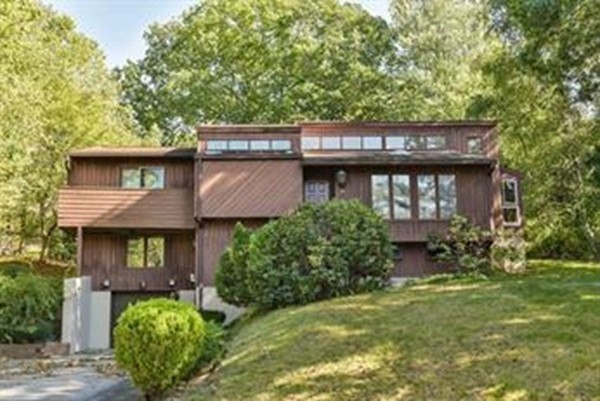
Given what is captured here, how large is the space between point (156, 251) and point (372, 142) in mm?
9481

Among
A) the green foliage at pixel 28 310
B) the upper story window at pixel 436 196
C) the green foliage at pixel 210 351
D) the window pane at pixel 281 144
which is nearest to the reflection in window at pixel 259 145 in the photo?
the window pane at pixel 281 144

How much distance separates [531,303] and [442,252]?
12.1 metres

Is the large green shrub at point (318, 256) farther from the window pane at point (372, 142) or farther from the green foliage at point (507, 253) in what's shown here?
the window pane at point (372, 142)

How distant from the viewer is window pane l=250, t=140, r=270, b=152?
25.1 metres

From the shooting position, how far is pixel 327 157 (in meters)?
25.0

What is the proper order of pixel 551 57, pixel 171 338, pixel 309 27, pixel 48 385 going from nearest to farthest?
pixel 171 338
pixel 48 385
pixel 551 57
pixel 309 27

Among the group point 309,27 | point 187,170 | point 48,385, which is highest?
point 309,27

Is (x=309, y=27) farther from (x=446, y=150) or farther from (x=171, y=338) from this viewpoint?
(x=171, y=338)

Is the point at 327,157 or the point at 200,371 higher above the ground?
the point at 327,157

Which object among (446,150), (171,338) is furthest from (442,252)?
(171,338)

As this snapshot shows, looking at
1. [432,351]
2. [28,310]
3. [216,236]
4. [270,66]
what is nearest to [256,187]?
[216,236]

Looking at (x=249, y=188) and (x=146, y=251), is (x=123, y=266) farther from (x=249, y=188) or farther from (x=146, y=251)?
(x=249, y=188)

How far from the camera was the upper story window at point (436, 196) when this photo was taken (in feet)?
82.1

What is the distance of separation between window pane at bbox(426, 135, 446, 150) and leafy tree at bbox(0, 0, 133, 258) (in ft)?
46.7
